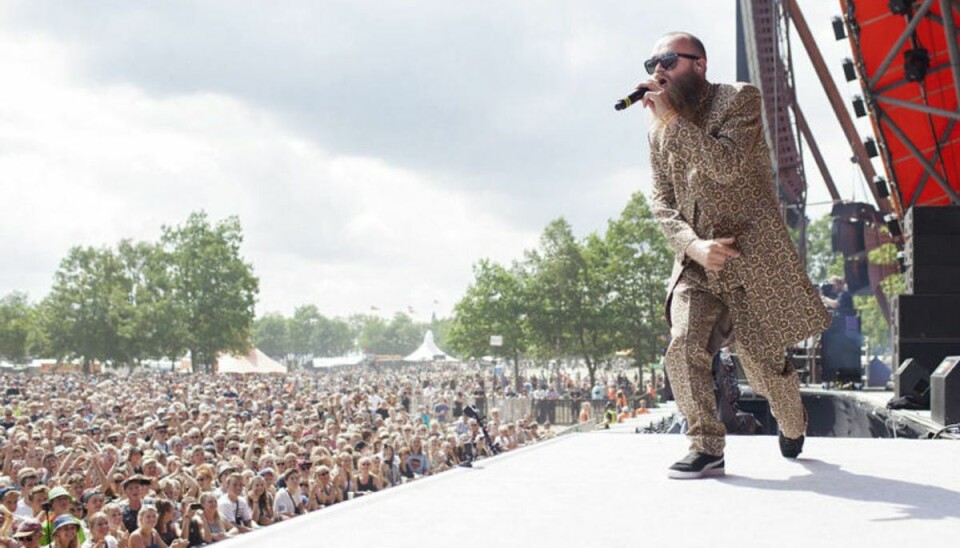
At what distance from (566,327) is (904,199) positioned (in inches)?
1117

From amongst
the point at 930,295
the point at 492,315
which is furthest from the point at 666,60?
the point at 492,315

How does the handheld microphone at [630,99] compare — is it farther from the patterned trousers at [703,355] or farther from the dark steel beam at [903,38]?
the dark steel beam at [903,38]

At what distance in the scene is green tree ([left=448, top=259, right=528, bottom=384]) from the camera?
47.3 meters

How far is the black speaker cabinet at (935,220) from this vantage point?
34.8 ft

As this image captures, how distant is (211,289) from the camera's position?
60469 millimetres

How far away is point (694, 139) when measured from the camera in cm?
336

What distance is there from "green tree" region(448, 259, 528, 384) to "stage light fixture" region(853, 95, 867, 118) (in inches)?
1241

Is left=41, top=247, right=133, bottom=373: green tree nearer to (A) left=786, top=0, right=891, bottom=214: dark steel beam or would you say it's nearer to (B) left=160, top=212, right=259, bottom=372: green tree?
(B) left=160, top=212, right=259, bottom=372: green tree

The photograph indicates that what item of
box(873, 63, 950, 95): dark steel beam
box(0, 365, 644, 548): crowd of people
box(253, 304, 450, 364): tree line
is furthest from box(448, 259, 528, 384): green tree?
box(253, 304, 450, 364): tree line

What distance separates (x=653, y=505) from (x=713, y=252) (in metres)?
1.00

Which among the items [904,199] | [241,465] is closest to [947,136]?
[904,199]

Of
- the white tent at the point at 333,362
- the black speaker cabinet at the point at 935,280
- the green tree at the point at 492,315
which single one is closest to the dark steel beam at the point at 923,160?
the black speaker cabinet at the point at 935,280

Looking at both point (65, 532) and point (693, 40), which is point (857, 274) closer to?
point (65, 532)

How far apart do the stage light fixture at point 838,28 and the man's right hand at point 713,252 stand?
42.3ft
